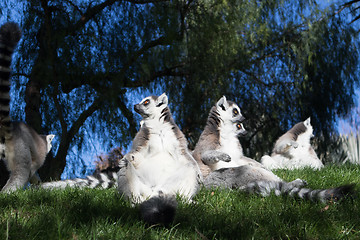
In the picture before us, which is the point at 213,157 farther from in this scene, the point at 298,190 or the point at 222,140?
the point at 298,190

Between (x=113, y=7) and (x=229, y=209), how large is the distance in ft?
22.2

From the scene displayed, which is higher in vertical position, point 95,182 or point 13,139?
point 13,139

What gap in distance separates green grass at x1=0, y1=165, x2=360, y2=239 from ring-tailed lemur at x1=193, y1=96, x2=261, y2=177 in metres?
1.12

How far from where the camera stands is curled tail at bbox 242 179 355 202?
2.95 meters

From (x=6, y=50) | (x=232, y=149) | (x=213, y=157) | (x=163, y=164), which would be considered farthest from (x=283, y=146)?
(x=6, y=50)

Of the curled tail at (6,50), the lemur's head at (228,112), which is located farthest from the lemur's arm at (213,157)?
the curled tail at (6,50)

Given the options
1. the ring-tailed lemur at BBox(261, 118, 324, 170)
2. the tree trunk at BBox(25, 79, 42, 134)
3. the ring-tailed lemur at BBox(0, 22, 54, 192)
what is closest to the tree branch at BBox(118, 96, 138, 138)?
the tree trunk at BBox(25, 79, 42, 134)

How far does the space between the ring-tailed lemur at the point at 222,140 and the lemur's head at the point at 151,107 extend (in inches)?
40.0

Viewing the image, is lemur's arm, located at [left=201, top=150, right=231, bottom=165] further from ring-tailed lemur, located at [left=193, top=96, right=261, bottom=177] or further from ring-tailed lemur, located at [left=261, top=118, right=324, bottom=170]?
ring-tailed lemur, located at [left=261, top=118, right=324, bottom=170]

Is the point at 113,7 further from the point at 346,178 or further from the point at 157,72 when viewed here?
the point at 346,178

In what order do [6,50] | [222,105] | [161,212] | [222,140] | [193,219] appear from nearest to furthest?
[161,212]
[193,219]
[6,50]
[222,140]
[222,105]

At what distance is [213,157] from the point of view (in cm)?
411

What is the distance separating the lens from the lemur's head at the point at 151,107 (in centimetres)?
345

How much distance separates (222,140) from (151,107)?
1.54 metres
